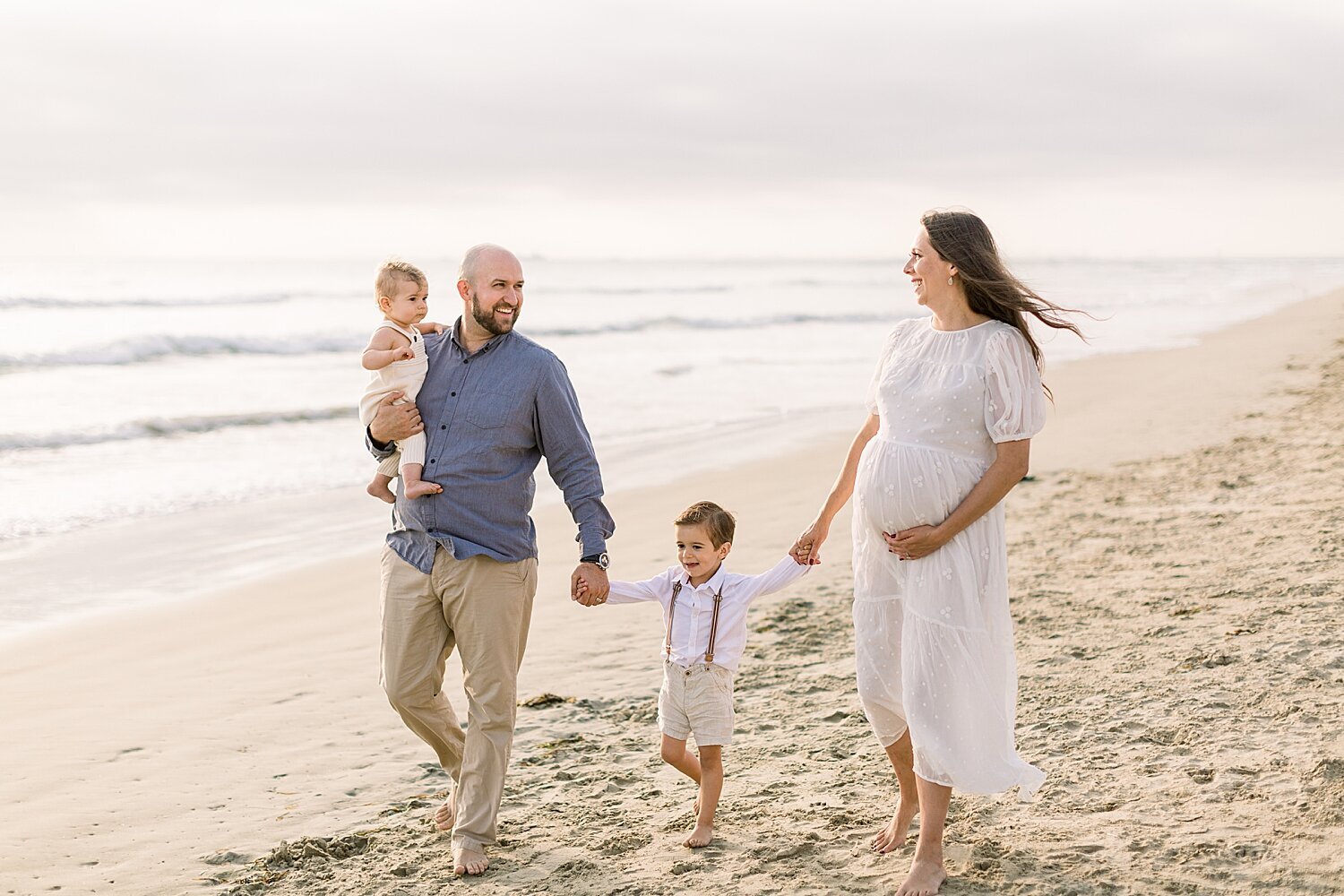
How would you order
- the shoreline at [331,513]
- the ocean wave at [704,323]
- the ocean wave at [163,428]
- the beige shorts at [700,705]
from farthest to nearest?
the ocean wave at [704,323], the ocean wave at [163,428], the shoreline at [331,513], the beige shorts at [700,705]

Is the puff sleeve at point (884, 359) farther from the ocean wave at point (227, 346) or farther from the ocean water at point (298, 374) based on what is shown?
the ocean wave at point (227, 346)

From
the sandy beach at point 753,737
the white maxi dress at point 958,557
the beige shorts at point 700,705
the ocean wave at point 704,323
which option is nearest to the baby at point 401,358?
the beige shorts at point 700,705

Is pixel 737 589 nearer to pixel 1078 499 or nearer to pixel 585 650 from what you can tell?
pixel 585 650

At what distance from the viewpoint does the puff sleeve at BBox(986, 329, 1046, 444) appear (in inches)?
133

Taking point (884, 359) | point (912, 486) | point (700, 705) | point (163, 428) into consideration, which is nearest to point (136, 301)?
point (163, 428)

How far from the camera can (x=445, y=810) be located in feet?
14.5

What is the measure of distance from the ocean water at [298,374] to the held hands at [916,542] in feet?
5.59

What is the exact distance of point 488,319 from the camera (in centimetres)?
407

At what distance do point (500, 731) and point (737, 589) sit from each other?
94 cm

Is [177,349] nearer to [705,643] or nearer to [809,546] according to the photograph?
[705,643]

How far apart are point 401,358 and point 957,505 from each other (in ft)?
6.36

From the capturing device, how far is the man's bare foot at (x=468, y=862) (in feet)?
13.0

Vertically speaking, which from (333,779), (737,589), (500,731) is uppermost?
(737,589)

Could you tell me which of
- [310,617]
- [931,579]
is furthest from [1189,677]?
[310,617]
